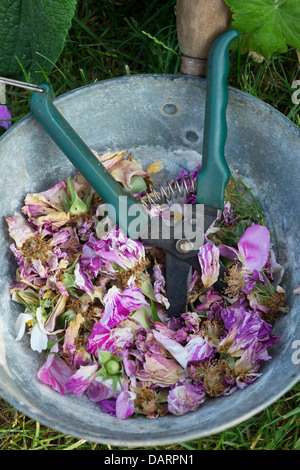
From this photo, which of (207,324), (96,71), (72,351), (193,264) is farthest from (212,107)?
(96,71)

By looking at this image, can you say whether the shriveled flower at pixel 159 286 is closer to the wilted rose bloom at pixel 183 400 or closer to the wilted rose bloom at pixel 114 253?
the wilted rose bloom at pixel 114 253

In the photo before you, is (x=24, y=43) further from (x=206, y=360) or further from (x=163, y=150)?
(x=206, y=360)

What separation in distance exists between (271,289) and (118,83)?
20.2 inches

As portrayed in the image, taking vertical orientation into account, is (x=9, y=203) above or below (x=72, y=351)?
above

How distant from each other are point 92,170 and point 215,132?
23 cm

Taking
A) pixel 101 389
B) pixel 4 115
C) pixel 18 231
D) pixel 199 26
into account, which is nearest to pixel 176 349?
pixel 101 389

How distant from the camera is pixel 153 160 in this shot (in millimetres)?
1240

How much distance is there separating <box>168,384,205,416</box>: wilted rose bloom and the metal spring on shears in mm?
364

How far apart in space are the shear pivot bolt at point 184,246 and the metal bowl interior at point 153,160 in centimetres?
21

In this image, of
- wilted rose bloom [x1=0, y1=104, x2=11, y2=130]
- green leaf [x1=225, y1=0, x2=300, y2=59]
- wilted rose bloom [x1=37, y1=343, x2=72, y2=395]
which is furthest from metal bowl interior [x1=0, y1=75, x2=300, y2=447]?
wilted rose bloom [x1=0, y1=104, x2=11, y2=130]

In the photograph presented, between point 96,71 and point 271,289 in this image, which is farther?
point 96,71

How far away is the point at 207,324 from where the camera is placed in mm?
1031

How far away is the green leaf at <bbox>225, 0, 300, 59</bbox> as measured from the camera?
1120 millimetres

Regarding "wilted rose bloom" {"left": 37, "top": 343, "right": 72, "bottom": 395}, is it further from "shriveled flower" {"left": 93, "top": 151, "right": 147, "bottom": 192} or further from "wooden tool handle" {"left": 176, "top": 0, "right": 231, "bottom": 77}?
"wooden tool handle" {"left": 176, "top": 0, "right": 231, "bottom": 77}
